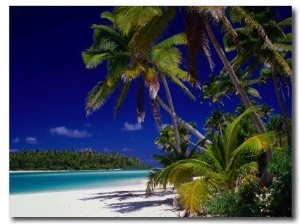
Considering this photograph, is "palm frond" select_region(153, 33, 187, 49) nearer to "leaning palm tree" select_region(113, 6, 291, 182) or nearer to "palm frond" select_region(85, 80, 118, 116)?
"leaning palm tree" select_region(113, 6, 291, 182)

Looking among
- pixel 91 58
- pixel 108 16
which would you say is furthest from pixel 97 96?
pixel 108 16

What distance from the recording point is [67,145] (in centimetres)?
553

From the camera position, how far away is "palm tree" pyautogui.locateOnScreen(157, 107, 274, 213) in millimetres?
4953

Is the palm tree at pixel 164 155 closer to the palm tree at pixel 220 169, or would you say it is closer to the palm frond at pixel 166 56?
the palm tree at pixel 220 169

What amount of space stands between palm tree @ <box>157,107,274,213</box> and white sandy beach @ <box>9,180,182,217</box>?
0.45m

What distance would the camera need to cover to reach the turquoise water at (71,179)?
5.55 m

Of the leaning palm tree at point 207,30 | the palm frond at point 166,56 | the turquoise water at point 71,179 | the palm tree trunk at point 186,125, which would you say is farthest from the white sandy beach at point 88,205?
the palm frond at point 166,56

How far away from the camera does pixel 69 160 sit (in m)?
5.73

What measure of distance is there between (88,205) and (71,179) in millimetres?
1065

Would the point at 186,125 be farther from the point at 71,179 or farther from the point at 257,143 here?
the point at 71,179

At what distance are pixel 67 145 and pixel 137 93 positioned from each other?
149cm

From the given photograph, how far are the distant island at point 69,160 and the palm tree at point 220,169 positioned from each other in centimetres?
78

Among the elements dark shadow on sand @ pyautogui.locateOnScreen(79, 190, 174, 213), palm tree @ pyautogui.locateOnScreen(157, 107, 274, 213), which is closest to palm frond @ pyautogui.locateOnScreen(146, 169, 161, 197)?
dark shadow on sand @ pyautogui.locateOnScreen(79, 190, 174, 213)
